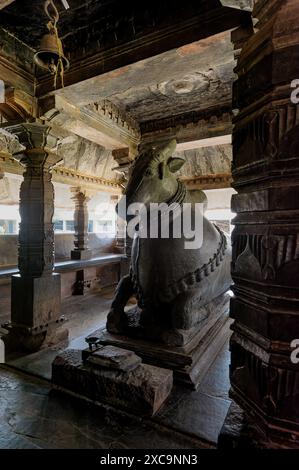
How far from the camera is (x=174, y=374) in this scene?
199 cm

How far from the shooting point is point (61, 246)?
7.02 m

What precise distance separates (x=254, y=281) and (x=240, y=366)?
18.7 inches

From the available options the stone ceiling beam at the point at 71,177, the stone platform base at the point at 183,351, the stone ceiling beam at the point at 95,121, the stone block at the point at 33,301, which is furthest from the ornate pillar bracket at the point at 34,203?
the stone ceiling beam at the point at 71,177

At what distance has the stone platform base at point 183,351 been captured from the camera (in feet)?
6.49

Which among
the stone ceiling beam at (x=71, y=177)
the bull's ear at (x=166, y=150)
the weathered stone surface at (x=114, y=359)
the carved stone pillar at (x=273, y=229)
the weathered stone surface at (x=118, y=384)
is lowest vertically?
the weathered stone surface at (x=118, y=384)

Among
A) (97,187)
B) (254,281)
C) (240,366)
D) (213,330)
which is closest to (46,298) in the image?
(213,330)

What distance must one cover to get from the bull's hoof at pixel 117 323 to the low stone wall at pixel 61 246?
4453 mm

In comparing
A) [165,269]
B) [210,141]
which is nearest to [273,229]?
[165,269]

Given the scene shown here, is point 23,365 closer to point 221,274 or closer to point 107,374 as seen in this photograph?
point 107,374

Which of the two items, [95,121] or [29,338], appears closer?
[29,338]

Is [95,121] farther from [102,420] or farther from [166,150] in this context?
[102,420]

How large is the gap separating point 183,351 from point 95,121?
322 cm

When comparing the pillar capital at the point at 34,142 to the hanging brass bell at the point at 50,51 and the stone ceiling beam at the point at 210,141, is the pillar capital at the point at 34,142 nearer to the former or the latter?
the hanging brass bell at the point at 50,51

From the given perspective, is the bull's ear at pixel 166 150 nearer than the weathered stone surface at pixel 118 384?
No
